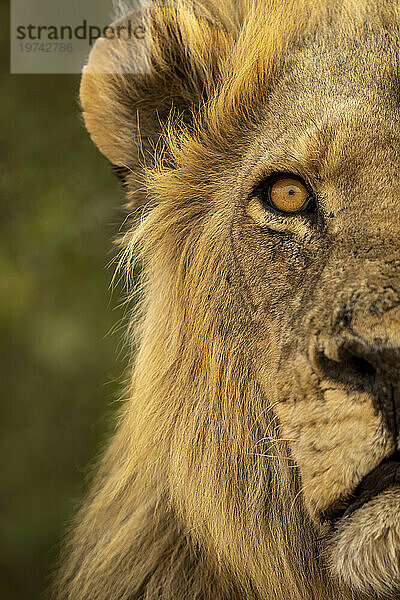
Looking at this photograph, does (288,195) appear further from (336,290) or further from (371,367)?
(371,367)

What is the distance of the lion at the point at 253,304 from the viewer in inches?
57.2

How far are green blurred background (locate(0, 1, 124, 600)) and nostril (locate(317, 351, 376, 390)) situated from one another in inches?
70.8

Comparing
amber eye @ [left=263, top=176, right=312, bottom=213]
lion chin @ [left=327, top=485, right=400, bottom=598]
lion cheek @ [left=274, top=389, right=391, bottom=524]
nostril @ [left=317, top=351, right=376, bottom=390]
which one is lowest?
lion chin @ [left=327, top=485, right=400, bottom=598]

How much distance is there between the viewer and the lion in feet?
4.77

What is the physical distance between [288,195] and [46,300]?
1.71 meters

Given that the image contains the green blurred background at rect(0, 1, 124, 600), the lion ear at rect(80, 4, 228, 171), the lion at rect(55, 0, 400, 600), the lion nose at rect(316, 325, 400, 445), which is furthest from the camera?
the green blurred background at rect(0, 1, 124, 600)

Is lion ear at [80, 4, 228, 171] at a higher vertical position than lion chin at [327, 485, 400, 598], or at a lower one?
higher

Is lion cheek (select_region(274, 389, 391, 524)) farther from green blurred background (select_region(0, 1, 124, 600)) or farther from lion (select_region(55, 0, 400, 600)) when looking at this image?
green blurred background (select_region(0, 1, 124, 600))

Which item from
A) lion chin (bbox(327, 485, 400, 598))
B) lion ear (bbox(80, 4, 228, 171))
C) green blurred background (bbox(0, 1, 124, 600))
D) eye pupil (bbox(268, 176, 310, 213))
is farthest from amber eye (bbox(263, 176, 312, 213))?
green blurred background (bbox(0, 1, 124, 600))

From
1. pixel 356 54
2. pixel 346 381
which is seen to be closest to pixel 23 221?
pixel 356 54

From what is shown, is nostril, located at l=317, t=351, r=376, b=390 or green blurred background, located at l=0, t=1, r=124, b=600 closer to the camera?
nostril, located at l=317, t=351, r=376, b=390

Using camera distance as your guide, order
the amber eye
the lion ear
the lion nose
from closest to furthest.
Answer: the lion nose
the amber eye
the lion ear

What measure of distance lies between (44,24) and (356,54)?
1.50m

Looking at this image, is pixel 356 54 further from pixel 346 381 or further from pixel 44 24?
pixel 44 24
